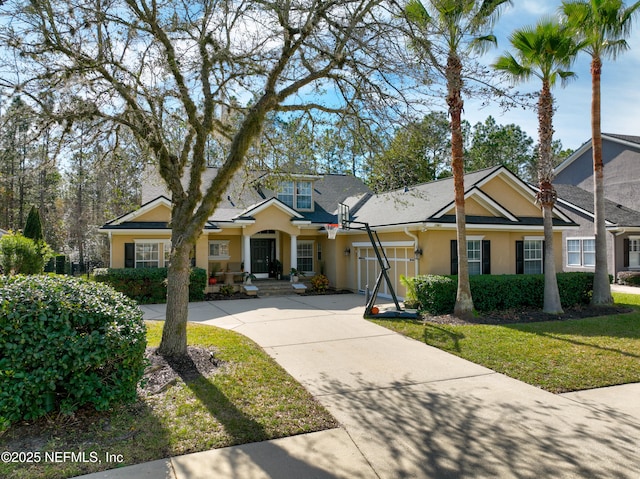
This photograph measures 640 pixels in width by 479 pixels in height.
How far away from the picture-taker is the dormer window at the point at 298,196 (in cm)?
2020

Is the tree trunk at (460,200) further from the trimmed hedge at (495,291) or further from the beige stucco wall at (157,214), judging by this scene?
the beige stucco wall at (157,214)

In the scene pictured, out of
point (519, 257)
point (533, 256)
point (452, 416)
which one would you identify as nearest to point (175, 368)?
point (452, 416)

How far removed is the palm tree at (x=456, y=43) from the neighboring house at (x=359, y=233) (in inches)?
71.2

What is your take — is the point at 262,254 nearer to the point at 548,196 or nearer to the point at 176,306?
the point at 548,196

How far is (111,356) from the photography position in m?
4.60

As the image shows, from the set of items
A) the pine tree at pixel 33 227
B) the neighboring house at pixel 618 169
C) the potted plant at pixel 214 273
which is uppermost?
the neighboring house at pixel 618 169

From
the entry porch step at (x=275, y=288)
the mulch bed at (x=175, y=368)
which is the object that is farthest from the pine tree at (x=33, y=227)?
the mulch bed at (x=175, y=368)

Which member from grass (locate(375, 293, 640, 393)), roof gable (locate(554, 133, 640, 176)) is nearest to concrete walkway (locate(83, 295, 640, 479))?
grass (locate(375, 293, 640, 393))

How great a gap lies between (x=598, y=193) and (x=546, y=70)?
4286 millimetres

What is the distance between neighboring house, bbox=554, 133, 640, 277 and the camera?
20.7 m

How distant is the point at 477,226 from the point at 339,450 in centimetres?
1174

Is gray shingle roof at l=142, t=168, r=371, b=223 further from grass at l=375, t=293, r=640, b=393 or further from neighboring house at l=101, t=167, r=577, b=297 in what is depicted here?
grass at l=375, t=293, r=640, b=393

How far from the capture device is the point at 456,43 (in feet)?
32.9

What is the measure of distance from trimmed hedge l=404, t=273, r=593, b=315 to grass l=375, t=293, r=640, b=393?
150cm
